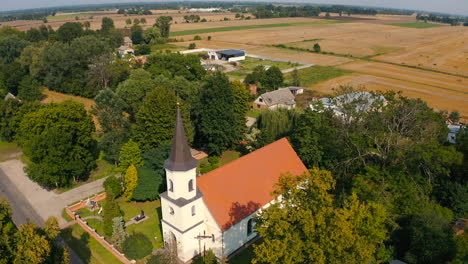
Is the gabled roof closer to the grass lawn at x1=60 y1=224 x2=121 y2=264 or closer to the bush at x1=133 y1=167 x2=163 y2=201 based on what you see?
the bush at x1=133 y1=167 x2=163 y2=201

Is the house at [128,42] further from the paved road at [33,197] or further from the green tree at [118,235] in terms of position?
the green tree at [118,235]

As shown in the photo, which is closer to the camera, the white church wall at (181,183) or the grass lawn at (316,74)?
the white church wall at (181,183)

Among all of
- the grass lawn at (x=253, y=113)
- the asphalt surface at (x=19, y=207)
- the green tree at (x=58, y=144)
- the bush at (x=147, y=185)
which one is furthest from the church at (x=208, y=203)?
the grass lawn at (x=253, y=113)

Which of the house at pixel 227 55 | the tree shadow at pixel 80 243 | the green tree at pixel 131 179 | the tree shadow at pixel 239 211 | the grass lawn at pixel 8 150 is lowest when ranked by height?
the tree shadow at pixel 80 243

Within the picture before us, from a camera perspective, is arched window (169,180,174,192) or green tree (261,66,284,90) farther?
green tree (261,66,284,90)

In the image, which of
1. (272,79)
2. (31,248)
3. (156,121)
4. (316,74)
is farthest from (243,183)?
(316,74)

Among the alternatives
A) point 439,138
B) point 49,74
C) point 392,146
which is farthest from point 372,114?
point 49,74

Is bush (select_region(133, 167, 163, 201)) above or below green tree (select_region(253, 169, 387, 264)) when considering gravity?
below

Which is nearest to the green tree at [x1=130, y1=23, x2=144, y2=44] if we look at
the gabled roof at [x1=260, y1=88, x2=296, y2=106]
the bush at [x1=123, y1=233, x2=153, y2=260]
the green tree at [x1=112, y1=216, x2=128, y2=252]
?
the gabled roof at [x1=260, y1=88, x2=296, y2=106]
